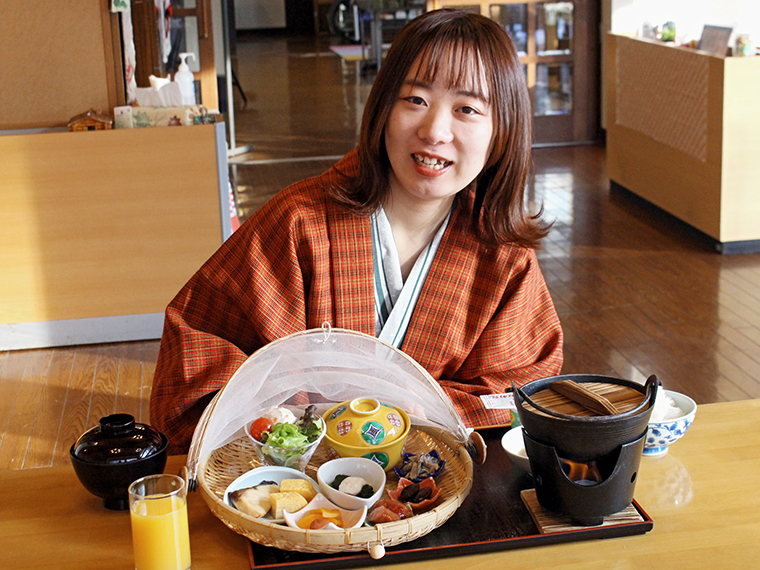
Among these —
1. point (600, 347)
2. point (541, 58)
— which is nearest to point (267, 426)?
point (600, 347)

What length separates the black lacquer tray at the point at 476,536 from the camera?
0.98 metres

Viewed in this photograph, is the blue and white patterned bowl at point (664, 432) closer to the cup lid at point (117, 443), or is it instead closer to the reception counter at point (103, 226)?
the cup lid at point (117, 443)

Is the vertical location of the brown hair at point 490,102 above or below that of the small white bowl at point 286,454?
above

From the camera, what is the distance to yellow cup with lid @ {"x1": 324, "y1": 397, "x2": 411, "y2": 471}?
3.73 ft

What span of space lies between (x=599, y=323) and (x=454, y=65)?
7.61 feet

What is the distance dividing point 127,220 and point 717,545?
2.77 meters

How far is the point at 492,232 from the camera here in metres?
1.50

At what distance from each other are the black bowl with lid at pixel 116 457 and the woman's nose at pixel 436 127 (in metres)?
0.59

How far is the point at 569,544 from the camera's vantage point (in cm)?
102

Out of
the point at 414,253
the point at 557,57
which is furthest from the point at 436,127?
the point at 557,57

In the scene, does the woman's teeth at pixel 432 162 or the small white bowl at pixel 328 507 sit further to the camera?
the woman's teeth at pixel 432 162

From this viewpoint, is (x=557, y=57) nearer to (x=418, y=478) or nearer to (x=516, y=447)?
(x=516, y=447)

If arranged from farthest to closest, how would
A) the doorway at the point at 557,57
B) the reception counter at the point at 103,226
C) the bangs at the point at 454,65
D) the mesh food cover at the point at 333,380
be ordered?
1. the doorway at the point at 557,57
2. the reception counter at the point at 103,226
3. the bangs at the point at 454,65
4. the mesh food cover at the point at 333,380

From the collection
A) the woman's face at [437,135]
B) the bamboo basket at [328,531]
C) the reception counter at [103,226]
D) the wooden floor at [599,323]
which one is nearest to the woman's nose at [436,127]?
the woman's face at [437,135]
